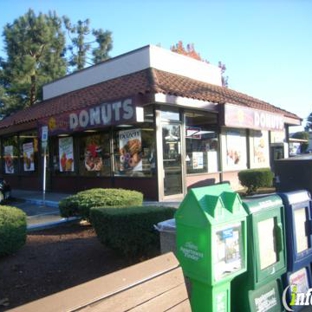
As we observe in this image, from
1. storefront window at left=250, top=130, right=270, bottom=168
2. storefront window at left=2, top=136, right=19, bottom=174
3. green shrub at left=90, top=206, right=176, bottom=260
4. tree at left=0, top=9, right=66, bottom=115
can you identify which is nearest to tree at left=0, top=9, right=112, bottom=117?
tree at left=0, top=9, right=66, bottom=115

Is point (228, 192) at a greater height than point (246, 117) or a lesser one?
lesser

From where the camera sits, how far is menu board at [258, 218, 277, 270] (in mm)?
3506

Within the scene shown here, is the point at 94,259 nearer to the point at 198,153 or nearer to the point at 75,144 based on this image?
the point at 198,153

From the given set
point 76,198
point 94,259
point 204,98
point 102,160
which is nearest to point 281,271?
point 94,259

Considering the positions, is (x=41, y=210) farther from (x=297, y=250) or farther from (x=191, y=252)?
(x=191, y=252)

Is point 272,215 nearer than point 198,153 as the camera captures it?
Yes

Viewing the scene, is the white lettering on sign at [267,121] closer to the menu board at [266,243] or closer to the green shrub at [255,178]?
the green shrub at [255,178]

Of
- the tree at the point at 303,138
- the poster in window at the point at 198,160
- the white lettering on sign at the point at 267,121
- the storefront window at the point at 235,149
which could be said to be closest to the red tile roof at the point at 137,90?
the white lettering on sign at the point at 267,121

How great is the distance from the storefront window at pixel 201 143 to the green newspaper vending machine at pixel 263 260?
356 inches

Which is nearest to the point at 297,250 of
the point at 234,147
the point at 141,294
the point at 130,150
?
the point at 141,294

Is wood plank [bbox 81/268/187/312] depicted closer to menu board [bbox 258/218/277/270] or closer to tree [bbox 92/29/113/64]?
menu board [bbox 258/218/277/270]

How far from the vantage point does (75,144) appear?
14.9 meters

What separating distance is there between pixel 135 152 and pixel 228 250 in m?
9.36

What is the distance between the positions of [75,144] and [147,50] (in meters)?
4.62
